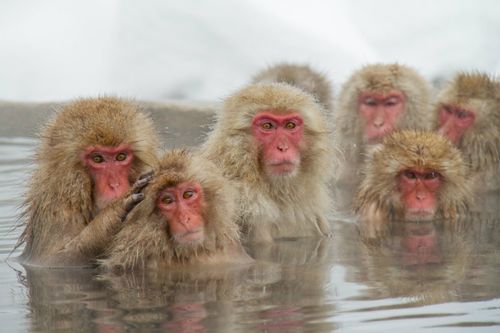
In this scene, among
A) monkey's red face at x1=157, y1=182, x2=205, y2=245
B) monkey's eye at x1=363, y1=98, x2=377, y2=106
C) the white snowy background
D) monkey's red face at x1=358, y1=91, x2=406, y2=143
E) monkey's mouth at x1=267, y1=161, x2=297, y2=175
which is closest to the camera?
monkey's red face at x1=157, y1=182, x2=205, y2=245

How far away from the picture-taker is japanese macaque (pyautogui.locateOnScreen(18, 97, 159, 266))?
7.76 meters

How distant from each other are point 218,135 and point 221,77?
6.13 meters

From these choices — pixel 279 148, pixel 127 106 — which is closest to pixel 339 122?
pixel 279 148

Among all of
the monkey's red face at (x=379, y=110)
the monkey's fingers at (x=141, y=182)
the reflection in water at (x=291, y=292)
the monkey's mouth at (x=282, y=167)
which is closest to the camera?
the reflection in water at (x=291, y=292)

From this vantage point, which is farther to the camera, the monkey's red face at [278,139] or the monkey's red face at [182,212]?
the monkey's red face at [278,139]

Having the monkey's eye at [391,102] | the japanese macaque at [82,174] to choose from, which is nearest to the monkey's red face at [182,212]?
the japanese macaque at [82,174]

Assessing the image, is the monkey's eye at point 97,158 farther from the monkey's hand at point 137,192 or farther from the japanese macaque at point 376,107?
the japanese macaque at point 376,107

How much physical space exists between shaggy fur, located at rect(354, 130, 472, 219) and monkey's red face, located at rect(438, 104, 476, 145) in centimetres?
141

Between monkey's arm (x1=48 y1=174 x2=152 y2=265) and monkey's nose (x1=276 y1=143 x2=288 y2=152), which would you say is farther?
monkey's nose (x1=276 y1=143 x2=288 y2=152)

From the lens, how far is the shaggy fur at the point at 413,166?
9852mm

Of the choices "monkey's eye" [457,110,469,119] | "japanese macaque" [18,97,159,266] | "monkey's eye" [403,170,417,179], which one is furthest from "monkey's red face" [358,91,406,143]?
"japanese macaque" [18,97,159,266]

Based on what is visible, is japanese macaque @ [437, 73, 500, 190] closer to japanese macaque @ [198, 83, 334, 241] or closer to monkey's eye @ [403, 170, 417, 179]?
monkey's eye @ [403, 170, 417, 179]

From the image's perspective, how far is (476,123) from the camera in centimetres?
1148

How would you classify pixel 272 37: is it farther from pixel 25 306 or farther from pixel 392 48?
pixel 25 306
